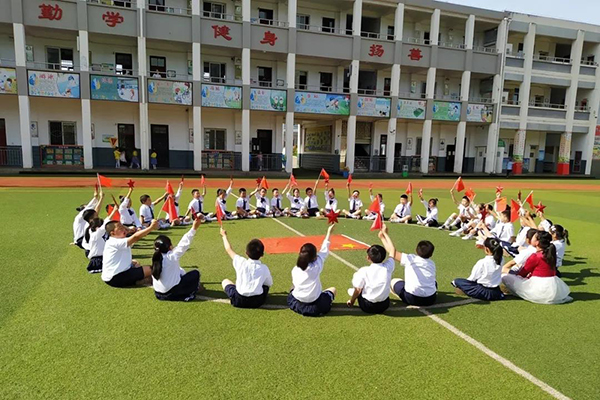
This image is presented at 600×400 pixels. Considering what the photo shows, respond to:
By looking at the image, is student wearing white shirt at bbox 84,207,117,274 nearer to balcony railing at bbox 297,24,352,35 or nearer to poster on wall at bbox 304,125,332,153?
balcony railing at bbox 297,24,352,35

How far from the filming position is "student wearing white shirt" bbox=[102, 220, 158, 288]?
6.23 meters

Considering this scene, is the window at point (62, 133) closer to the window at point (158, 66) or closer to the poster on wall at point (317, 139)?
the window at point (158, 66)

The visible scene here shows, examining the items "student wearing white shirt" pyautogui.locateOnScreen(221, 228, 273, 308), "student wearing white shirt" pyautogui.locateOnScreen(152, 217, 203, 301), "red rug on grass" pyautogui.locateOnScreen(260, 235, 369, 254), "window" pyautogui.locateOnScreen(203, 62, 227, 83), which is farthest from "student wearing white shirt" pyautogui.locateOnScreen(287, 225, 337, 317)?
"window" pyautogui.locateOnScreen(203, 62, 227, 83)

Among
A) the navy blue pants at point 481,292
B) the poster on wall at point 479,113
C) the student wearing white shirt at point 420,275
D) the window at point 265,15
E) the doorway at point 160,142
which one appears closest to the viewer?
the student wearing white shirt at point 420,275

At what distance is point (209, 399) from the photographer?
373cm

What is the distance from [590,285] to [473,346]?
4070 millimetres

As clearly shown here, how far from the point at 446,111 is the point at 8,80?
101 ft

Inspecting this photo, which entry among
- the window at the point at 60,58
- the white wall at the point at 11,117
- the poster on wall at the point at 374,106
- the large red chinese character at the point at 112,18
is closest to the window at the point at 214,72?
the large red chinese character at the point at 112,18

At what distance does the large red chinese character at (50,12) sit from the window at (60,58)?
8.60 feet

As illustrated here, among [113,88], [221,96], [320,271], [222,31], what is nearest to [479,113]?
[221,96]

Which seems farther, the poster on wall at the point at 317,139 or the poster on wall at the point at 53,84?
the poster on wall at the point at 317,139

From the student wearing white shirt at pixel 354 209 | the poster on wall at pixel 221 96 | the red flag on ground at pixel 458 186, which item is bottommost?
the student wearing white shirt at pixel 354 209

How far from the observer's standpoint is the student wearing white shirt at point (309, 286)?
5.45m

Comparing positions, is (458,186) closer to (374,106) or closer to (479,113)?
(374,106)
